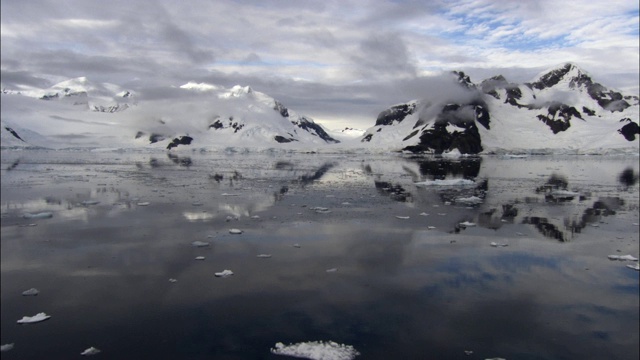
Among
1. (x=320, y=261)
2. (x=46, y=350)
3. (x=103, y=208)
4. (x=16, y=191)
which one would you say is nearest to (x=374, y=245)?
(x=320, y=261)

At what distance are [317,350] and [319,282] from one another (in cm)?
335

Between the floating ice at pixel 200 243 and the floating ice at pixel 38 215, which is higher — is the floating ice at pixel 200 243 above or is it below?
below

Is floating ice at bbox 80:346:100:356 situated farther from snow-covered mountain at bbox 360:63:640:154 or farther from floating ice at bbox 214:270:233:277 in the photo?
snow-covered mountain at bbox 360:63:640:154

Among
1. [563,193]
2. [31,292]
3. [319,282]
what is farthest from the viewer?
[563,193]

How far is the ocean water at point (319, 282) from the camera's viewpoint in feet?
25.4

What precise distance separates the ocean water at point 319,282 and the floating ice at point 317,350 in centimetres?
19

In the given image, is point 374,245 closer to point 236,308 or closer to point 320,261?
point 320,261

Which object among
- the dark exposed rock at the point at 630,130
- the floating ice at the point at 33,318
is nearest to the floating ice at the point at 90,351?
the floating ice at the point at 33,318

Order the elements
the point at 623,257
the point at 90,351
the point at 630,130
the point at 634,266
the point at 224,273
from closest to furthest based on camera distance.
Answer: the point at 90,351, the point at 224,273, the point at 634,266, the point at 623,257, the point at 630,130

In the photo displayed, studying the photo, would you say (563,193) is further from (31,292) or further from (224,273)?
(31,292)

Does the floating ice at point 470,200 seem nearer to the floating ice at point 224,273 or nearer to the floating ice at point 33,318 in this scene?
the floating ice at point 224,273

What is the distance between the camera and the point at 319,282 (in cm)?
1071

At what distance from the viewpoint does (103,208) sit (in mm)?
20906

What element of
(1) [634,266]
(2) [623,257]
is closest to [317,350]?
(1) [634,266]
